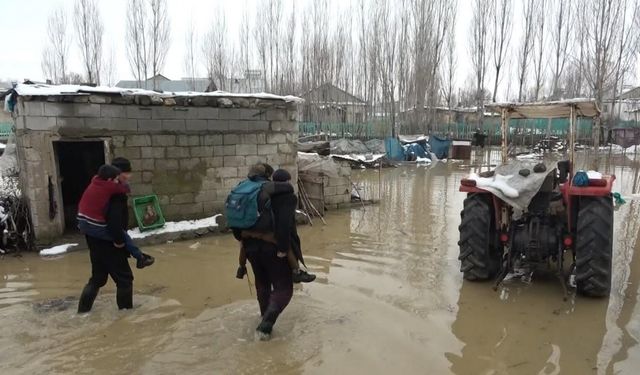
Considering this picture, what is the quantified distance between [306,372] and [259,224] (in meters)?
1.18

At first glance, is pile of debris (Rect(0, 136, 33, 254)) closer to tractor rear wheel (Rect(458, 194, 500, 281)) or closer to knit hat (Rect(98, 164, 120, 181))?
knit hat (Rect(98, 164, 120, 181))

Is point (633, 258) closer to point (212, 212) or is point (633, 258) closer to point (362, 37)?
point (212, 212)

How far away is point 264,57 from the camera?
28609 millimetres

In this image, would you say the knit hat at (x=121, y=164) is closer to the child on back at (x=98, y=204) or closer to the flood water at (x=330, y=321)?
the child on back at (x=98, y=204)

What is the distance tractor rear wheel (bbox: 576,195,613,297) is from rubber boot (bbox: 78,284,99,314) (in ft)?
15.7

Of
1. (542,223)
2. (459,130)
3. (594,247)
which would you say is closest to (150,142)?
(542,223)

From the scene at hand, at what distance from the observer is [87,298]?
449 cm

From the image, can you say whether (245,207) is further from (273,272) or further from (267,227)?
(273,272)

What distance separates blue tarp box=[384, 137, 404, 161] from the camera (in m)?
23.0

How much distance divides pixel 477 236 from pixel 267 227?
8.42ft

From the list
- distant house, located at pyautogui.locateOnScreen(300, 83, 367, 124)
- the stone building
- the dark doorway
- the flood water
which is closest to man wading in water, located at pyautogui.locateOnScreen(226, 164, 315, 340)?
the flood water

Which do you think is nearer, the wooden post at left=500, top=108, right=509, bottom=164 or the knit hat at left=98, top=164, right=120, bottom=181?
the knit hat at left=98, top=164, right=120, bottom=181

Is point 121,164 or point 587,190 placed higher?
point 121,164

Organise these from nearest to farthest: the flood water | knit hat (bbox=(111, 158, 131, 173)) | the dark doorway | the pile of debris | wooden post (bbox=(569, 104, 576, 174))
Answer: the flood water < knit hat (bbox=(111, 158, 131, 173)) < wooden post (bbox=(569, 104, 576, 174)) < the pile of debris < the dark doorway
